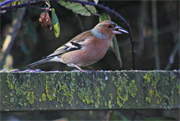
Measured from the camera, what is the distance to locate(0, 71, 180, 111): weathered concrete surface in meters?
1.66

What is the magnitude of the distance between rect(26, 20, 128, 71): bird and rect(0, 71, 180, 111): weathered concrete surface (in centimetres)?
90

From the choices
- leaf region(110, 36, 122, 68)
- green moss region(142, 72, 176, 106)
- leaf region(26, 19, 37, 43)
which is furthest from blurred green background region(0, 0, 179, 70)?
green moss region(142, 72, 176, 106)

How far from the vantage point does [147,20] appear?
5070mm

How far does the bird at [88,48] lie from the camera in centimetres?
269

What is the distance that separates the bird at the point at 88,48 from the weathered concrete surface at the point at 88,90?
900 mm

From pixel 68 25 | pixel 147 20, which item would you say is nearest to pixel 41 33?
pixel 68 25

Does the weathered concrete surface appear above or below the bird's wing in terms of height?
below

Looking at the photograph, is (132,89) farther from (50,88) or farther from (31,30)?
(31,30)

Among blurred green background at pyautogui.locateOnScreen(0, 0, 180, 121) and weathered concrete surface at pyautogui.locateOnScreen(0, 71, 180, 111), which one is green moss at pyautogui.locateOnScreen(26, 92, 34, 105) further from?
blurred green background at pyautogui.locateOnScreen(0, 0, 180, 121)

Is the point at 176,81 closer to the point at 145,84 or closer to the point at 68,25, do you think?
the point at 145,84

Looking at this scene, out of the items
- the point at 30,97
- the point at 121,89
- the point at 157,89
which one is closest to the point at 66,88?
the point at 30,97

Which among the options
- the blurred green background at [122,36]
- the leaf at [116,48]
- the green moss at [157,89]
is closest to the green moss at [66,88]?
the green moss at [157,89]

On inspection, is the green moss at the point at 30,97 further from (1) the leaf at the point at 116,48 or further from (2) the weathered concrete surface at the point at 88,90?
(1) the leaf at the point at 116,48

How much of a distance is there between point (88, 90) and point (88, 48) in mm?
1023
